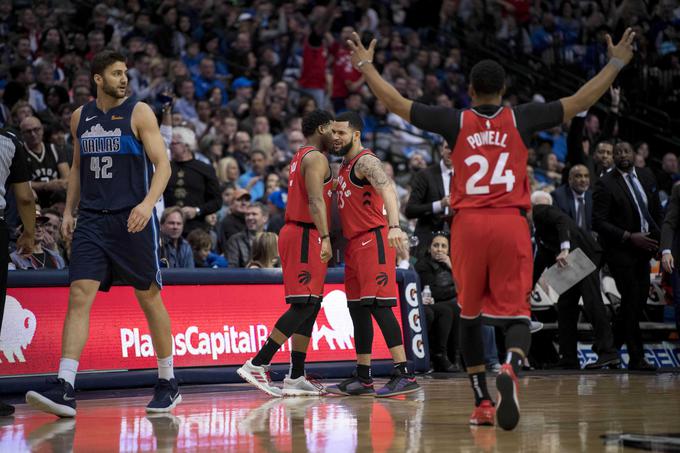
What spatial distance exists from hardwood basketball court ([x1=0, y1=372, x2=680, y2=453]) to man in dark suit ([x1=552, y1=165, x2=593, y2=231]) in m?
3.61

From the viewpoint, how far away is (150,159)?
7.57 metres

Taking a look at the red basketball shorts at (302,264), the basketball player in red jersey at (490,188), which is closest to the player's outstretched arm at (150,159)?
the basketball player in red jersey at (490,188)

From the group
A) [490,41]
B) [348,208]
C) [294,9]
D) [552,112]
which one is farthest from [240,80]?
Answer: [552,112]

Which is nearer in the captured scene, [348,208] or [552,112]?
[552,112]

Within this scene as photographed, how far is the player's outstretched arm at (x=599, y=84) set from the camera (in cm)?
648

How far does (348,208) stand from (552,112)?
2.76m

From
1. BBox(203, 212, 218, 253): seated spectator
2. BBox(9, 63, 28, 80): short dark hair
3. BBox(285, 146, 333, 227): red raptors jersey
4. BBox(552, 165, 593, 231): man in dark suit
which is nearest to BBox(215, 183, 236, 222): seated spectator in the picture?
BBox(203, 212, 218, 253): seated spectator

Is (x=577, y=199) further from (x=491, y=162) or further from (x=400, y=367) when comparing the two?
(x=491, y=162)

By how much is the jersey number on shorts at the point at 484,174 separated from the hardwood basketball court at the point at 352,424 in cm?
141

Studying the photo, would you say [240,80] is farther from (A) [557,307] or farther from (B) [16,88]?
(A) [557,307]

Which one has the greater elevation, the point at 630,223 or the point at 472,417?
the point at 630,223

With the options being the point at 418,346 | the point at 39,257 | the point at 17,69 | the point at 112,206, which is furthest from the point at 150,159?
the point at 17,69

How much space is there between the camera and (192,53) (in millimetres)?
18094

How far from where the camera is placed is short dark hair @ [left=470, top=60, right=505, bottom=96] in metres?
6.62
